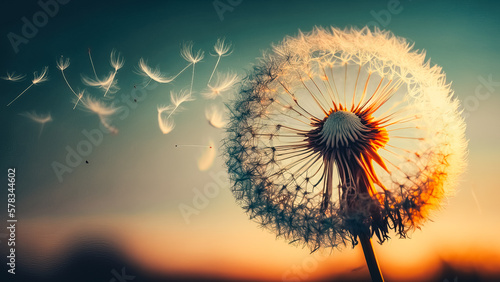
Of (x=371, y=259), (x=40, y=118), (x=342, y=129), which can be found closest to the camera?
(x=371, y=259)

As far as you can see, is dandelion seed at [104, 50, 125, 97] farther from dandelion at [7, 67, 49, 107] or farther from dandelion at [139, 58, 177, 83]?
dandelion at [7, 67, 49, 107]

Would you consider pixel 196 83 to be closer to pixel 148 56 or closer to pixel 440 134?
pixel 148 56

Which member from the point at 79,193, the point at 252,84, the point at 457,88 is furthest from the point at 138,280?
the point at 457,88

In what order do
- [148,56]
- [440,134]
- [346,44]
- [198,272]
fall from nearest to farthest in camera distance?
[440,134], [346,44], [198,272], [148,56]

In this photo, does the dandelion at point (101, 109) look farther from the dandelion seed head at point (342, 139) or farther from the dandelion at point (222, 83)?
the dandelion seed head at point (342, 139)

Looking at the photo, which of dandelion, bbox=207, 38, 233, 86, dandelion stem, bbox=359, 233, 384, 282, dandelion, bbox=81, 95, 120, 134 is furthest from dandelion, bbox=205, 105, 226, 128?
dandelion stem, bbox=359, 233, 384, 282

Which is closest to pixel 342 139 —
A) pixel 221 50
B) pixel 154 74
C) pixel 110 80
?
pixel 221 50

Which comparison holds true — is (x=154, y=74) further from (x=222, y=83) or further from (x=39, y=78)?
(x=39, y=78)
